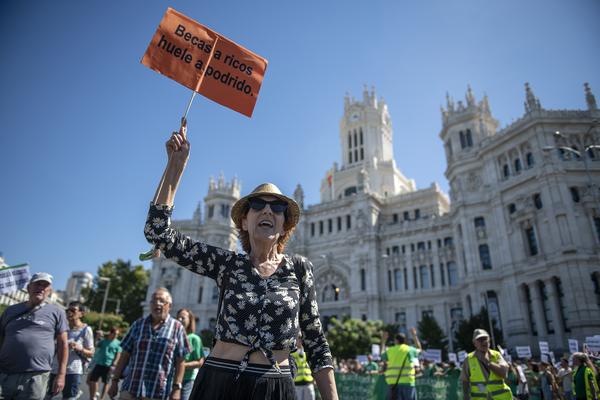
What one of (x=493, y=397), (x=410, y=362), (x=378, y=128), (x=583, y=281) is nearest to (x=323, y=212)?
(x=378, y=128)

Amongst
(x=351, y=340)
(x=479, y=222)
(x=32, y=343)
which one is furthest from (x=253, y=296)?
(x=479, y=222)

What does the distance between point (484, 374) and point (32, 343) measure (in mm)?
6561

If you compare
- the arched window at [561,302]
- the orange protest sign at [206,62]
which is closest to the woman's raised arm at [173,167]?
the orange protest sign at [206,62]

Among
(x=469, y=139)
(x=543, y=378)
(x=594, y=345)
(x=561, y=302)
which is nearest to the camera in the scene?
(x=594, y=345)

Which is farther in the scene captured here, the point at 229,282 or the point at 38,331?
the point at 38,331

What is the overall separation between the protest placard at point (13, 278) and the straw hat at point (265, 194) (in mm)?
8333

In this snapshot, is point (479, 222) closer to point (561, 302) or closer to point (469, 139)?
point (469, 139)

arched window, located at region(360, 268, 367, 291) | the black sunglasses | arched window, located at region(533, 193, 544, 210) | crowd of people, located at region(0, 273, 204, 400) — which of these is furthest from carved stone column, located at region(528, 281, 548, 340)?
the black sunglasses

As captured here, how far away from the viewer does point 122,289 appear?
54.2 metres

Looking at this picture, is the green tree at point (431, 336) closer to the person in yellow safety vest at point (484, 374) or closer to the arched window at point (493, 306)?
the arched window at point (493, 306)

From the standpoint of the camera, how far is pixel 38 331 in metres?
5.11

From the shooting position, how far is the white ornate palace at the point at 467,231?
27375 mm

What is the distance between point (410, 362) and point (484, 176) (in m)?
30.7

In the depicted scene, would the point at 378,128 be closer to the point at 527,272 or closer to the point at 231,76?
the point at 527,272
